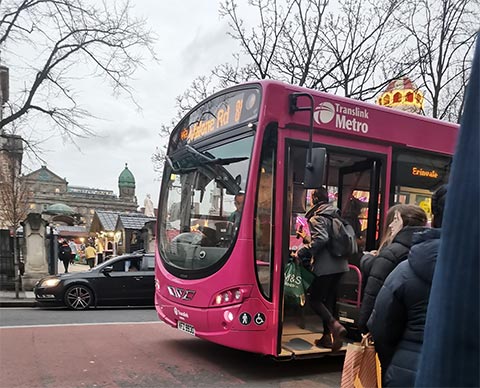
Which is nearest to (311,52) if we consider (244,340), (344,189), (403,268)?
(344,189)

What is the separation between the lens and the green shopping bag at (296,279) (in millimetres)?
5730

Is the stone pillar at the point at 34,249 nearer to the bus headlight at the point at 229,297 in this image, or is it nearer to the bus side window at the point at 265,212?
the bus headlight at the point at 229,297

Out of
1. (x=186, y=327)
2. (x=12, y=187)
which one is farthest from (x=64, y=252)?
(x=186, y=327)

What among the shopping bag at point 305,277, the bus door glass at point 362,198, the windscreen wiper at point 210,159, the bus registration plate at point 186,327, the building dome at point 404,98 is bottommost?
the bus registration plate at point 186,327

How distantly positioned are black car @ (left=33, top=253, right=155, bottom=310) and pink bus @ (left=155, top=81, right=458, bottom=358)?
5.32m

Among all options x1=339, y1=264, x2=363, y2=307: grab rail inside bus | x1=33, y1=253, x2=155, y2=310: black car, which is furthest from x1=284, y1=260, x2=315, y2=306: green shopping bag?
x1=33, y1=253, x2=155, y2=310: black car

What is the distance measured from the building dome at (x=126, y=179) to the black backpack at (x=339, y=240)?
91281 mm

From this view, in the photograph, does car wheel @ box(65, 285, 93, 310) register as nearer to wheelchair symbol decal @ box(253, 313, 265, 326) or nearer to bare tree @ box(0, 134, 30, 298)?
bare tree @ box(0, 134, 30, 298)

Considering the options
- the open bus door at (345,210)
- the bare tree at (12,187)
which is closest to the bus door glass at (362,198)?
the open bus door at (345,210)

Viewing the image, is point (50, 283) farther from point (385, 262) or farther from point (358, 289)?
point (385, 262)

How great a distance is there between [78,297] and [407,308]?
1055cm

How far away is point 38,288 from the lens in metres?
11.2

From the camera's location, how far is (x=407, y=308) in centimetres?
226

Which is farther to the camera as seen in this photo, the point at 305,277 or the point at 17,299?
the point at 17,299
